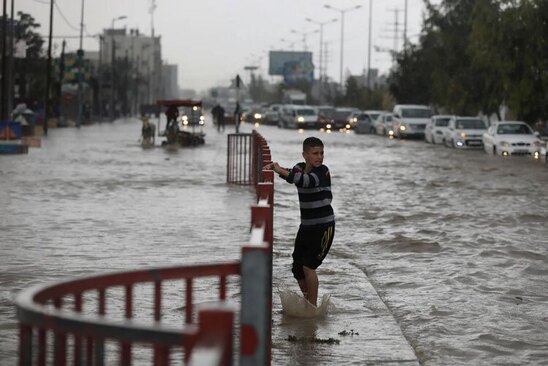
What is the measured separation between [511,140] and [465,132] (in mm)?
8213

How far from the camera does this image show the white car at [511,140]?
43.1 meters

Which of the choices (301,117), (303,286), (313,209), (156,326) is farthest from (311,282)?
(301,117)

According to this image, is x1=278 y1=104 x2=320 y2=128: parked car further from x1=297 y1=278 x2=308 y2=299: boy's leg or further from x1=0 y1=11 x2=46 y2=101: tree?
x1=297 y1=278 x2=308 y2=299: boy's leg

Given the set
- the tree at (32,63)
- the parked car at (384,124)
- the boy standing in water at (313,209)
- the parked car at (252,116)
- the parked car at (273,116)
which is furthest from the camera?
the parked car at (252,116)

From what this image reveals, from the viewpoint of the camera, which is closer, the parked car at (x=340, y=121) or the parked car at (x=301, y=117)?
the parked car at (x=340, y=121)

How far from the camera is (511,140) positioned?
144 feet

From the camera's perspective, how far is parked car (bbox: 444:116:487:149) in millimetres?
51469

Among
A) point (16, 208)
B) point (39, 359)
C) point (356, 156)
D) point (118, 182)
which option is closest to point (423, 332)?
point (39, 359)

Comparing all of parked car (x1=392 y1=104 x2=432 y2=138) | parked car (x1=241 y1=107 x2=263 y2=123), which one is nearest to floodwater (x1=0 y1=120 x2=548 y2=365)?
parked car (x1=392 y1=104 x2=432 y2=138)

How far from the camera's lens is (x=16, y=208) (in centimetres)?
2017

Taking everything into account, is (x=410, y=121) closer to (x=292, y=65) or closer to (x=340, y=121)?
(x=340, y=121)

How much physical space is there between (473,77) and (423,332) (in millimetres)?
54604

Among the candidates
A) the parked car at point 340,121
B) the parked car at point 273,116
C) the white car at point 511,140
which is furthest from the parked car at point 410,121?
the parked car at point 273,116

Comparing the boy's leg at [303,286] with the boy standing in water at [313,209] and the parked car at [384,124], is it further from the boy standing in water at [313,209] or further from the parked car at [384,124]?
the parked car at [384,124]
